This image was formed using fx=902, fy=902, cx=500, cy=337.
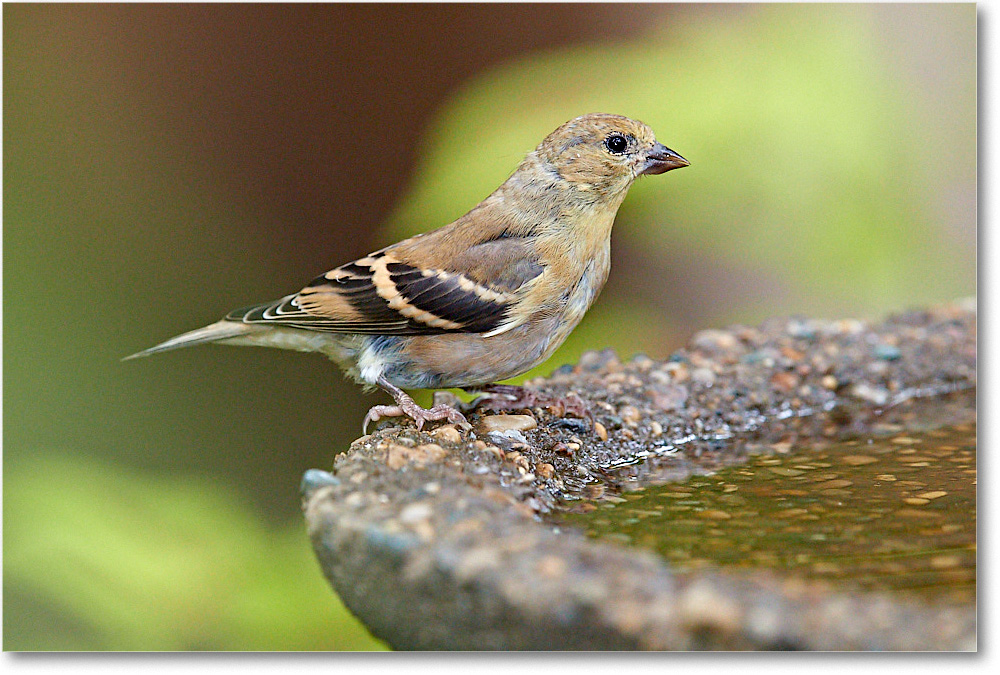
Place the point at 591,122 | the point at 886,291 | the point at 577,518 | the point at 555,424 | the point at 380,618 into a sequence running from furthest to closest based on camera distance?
the point at 886,291
the point at 591,122
the point at 555,424
the point at 577,518
the point at 380,618

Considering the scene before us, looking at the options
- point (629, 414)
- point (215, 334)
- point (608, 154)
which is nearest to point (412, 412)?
point (629, 414)

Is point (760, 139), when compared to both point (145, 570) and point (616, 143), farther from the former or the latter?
point (145, 570)

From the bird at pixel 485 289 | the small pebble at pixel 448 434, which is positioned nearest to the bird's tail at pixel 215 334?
the bird at pixel 485 289

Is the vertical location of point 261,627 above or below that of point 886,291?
below

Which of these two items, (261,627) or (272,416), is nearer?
(261,627)

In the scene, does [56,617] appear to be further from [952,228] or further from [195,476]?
[952,228]

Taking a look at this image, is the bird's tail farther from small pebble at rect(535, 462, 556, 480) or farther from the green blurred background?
small pebble at rect(535, 462, 556, 480)

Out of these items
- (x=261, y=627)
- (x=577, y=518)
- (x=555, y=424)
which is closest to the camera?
(x=577, y=518)

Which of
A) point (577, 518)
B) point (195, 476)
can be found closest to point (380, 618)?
point (577, 518)
